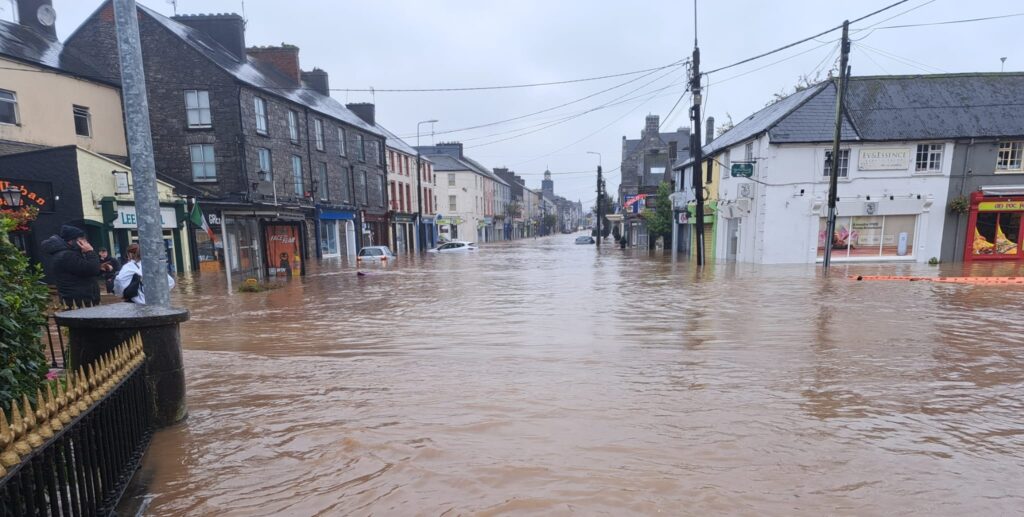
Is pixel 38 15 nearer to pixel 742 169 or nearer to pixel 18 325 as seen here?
pixel 18 325

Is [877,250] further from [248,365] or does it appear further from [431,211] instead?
[431,211]

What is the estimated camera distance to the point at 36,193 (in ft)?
48.3

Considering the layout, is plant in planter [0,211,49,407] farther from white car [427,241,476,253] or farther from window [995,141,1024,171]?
white car [427,241,476,253]

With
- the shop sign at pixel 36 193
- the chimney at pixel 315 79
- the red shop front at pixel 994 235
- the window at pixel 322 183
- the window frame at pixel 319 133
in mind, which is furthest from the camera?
the chimney at pixel 315 79

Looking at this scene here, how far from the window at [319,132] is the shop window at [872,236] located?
87.9 ft

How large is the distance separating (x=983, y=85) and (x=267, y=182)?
1320 inches

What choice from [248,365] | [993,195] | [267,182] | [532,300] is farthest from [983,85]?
[267,182]

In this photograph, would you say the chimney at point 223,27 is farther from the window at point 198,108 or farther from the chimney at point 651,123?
the chimney at point 651,123

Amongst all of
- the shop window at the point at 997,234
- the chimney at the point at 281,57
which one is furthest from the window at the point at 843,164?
the chimney at the point at 281,57

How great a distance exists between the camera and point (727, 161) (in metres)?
26.6

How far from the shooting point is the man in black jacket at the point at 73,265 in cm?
719

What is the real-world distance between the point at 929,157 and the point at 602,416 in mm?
24704


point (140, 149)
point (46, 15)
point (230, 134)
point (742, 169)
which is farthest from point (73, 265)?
point (46, 15)

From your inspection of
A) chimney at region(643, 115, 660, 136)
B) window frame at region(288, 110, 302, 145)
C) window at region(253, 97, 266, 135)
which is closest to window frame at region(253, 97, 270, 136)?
window at region(253, 97, 266, 135)
